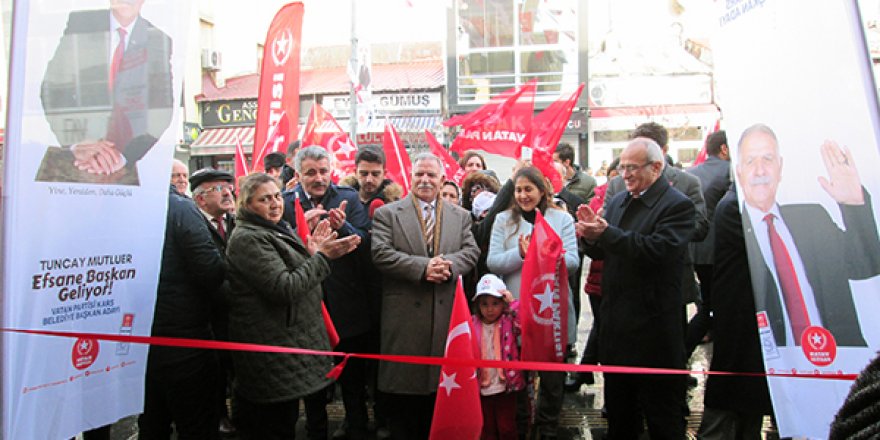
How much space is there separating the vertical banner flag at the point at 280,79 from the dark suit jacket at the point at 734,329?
5.16 m

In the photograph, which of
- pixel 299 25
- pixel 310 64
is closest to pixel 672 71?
pixel 310 64

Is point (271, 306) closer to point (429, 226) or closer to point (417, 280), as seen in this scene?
point (417, 280)

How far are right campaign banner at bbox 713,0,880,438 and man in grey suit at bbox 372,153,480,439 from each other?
1934mm

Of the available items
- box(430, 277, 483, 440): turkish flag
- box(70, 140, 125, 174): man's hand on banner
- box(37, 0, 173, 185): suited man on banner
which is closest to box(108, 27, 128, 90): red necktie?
box(37, 0, 173, 185): suited man on banner

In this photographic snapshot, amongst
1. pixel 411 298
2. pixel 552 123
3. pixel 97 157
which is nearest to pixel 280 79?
pixel 552 123

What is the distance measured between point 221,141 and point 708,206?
19.9 meters

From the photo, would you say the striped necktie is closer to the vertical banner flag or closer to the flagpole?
the vertical banner flag

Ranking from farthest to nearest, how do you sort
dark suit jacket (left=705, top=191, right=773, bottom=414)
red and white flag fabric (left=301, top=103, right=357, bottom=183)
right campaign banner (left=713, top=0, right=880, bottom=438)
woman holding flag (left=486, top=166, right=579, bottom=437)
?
red and white flag fabric (left=301, top=103, right=357, bottom=183) → woman holding flag (left=486, top=166, right=579, bottom=437) → dark suit jacket (left=705, top=191, right=773, bottom=414) → right campaign banner (left=713, top=0, right=880, bottom=438)

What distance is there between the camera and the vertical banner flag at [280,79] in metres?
7.33

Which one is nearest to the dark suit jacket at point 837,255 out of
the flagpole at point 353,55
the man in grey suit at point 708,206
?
the man in grey suit at point 708,206

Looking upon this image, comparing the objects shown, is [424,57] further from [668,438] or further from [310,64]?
[668,438]

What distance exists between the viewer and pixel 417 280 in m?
3.92

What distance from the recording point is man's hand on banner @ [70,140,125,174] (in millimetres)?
2469

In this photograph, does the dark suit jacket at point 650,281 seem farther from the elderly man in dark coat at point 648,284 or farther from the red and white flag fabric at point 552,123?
the red and white flag fabric at point 552,123
